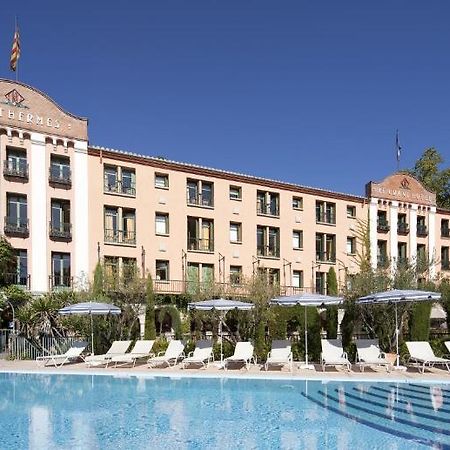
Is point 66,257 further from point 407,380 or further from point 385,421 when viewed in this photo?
point 385,421

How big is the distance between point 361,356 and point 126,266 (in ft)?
45.7

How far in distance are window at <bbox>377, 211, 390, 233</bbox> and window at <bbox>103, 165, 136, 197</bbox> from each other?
60.7ft

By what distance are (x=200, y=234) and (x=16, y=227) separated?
1080 cm

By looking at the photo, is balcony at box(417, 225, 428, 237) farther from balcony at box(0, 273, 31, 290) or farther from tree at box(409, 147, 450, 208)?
balcony at box(0, 273, 31, 290)

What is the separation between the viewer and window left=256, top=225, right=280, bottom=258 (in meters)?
37.5

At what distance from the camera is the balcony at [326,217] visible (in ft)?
132

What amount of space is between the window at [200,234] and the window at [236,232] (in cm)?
160

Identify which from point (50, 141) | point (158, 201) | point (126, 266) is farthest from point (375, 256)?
point (50, 141)

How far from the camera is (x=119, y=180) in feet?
106

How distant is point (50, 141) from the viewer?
30281 mm

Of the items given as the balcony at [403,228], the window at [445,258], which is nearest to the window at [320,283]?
the balcony at [403,228]

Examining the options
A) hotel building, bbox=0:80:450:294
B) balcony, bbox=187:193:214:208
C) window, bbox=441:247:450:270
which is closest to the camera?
hotel building, bbox=0:80:450:294

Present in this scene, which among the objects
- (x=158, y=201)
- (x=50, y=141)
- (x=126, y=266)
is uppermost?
(x=50, y=141)

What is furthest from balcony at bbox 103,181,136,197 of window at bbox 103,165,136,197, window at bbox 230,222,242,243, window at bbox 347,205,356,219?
window at bbox 347,205,356,219
